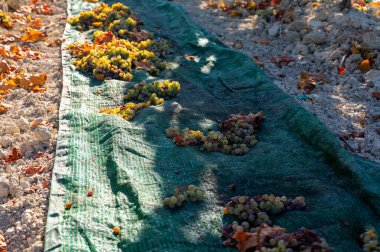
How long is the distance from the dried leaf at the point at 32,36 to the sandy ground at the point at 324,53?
296 centimetres

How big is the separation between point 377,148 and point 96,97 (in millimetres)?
3368

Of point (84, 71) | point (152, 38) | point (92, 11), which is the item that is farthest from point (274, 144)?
point (92, 11)

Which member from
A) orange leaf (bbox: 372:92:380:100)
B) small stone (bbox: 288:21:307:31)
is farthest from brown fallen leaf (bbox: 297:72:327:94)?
small stone (bbox: 288:21:307:31)

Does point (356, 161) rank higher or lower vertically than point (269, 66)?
higher

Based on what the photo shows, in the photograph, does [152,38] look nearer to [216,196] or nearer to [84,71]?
[84,71]

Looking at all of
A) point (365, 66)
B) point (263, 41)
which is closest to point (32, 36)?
point (263, 41)

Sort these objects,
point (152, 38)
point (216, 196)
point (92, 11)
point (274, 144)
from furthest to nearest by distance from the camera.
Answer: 1. point (92, 11)
2. point (152, 38)
3. point (274, 144)
4. point (216, 196)

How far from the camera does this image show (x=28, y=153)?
454 cm

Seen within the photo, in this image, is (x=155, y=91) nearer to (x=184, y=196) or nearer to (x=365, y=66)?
(x=184, y=196)

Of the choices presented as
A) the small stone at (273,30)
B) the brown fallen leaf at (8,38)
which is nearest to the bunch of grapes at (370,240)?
the small stone at (273,30)

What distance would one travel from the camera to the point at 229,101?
18.2 ft

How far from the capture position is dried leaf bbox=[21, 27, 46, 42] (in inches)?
282

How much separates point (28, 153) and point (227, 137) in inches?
82.4

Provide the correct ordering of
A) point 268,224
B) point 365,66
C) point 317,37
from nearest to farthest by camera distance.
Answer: point 268,224 → point 365,66 → point 317,37
